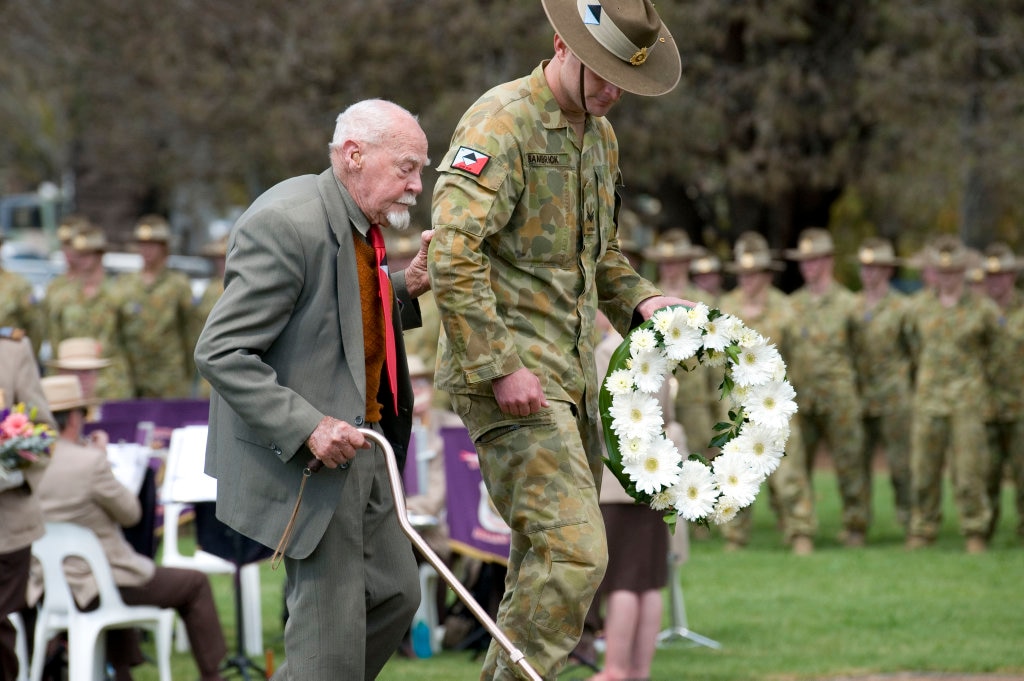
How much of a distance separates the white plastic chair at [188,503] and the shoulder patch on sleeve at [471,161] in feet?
10.8

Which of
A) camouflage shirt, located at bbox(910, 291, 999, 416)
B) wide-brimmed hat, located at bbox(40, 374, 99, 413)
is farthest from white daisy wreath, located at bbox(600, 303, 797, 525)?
camouflage shirt, located at bbox(910, 291, 999, 416)

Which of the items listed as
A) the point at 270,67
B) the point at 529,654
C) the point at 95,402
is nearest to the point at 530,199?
the point at 529,654

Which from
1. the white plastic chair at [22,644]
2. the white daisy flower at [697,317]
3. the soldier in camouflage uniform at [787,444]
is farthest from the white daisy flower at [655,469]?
the soldier in camouflage uniform at [787,444]

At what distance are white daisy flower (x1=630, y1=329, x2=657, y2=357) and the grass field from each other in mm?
3424

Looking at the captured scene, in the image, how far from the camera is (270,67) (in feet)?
72.4

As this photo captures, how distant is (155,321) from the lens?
15977 mm

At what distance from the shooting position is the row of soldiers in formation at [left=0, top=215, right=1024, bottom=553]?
47.2 ft

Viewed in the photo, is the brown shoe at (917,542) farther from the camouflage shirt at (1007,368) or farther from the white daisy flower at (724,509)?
the white daisy flower at (724,509)

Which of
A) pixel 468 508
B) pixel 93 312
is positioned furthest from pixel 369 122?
pixel 93 312

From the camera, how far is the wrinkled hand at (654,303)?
5.86 metres

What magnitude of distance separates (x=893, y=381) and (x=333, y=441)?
11.0 metres

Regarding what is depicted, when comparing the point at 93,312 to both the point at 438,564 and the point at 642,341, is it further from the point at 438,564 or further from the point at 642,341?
the point at 438,564

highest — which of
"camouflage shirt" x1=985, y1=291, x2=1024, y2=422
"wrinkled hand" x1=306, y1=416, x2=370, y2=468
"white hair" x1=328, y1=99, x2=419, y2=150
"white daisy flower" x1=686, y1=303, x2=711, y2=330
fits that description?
"white hair" x1=328, y1=99, x2=419, y2=150

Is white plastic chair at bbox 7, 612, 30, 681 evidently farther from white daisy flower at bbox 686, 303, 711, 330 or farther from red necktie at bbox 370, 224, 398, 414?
white daisy flower at bbox 686, 303, 711, 330
